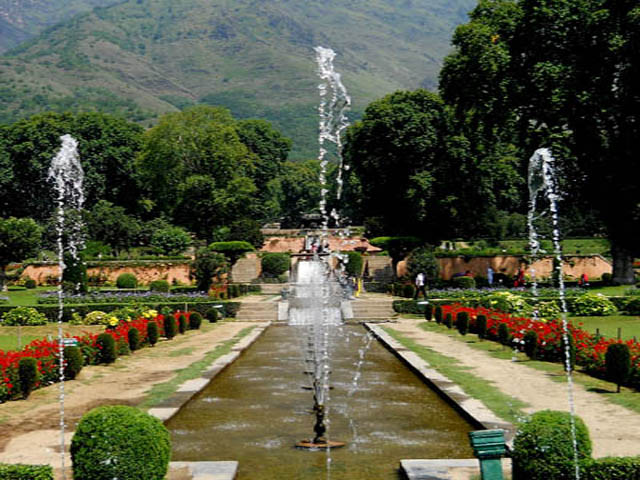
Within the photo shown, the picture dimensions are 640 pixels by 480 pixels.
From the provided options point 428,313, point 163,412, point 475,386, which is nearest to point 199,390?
point 163,412

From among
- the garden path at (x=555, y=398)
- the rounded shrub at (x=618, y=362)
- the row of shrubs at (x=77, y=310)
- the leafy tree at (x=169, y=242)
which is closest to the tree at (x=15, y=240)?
the leafy tree at (x=169, y=242)

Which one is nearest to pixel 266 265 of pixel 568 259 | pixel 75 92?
pixel 568 259

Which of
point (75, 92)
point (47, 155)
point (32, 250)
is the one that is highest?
point (75, 92)

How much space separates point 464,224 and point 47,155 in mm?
37802

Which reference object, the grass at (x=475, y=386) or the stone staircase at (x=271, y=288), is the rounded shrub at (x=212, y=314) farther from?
the stone staircase at (x=271, y=288)

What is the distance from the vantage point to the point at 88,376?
1650 centimetres

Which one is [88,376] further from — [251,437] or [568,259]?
[568,259]

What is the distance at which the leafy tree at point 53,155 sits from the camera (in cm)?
6831

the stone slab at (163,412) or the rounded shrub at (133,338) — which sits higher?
the rounded shrub at (133,338)

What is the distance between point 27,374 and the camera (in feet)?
45.9

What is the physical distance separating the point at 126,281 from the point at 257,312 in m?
15.0

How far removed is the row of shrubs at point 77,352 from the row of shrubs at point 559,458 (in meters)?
9.37

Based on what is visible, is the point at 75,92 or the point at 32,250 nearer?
the point at 32,250

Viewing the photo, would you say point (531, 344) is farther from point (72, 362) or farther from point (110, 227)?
point (110, 227)
